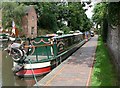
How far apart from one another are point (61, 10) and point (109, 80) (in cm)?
4132

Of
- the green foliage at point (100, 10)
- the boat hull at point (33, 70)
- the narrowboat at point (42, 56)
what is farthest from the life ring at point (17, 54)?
the green foliage at point (100, 10)

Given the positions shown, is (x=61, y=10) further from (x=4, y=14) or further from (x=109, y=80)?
(x=109, y=80)

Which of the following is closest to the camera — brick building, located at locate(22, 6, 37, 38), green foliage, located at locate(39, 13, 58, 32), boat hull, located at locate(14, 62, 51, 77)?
boat hull, located at locate(14, 62, 51, 77)

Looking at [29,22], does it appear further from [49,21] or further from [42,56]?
[42,56]

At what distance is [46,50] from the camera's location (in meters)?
15.5

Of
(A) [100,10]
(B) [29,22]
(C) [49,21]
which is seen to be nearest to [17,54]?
(A) [100,10]

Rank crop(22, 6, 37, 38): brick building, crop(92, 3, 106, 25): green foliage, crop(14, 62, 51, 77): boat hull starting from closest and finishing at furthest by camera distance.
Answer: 1. crop(14, 62, 51, 77): boat hull
2. crop(92, 3, 106, 25): green foliage
3. crop(22, 6, 37, 38): brick building

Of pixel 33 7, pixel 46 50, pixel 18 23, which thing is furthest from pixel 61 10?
pixel 46 50

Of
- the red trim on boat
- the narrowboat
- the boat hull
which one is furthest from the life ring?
the red trim on boat

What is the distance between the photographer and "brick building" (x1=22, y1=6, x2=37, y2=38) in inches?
1809

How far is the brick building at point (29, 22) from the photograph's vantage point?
151ft

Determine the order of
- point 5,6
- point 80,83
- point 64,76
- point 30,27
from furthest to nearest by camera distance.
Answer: point 30,27
point 5,6
point 64,76
point 80,83

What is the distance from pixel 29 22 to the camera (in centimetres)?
4691

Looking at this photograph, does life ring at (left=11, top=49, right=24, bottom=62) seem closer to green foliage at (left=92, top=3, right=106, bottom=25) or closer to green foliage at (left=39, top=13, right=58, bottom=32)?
green foliage at (left=92, top=3, right=106, bottom=25)
